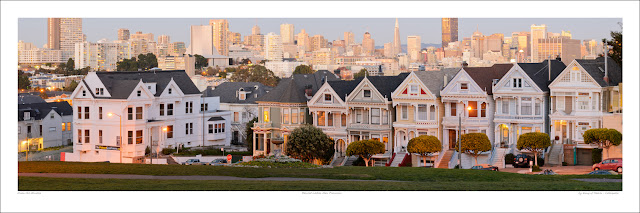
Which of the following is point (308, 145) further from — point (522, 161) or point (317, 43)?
point (317, 43)

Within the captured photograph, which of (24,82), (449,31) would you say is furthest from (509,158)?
(24,82)

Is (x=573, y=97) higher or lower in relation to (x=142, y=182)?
higher

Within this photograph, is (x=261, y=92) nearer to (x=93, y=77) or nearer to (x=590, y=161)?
(x=93, y=77)

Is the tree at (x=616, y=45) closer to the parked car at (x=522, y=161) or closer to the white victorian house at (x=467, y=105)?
the white victorian house at (x=467, y=105)

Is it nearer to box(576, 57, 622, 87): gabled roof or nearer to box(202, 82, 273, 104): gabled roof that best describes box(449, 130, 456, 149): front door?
box(576, 57, 622, 87): gabled roof

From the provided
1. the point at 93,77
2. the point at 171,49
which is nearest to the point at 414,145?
the point at 93,77

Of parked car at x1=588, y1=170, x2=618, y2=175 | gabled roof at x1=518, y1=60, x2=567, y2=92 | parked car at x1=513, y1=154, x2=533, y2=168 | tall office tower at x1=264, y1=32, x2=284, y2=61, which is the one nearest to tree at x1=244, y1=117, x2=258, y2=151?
parked car at x1=513, y1=154, x2=533, y2=168
